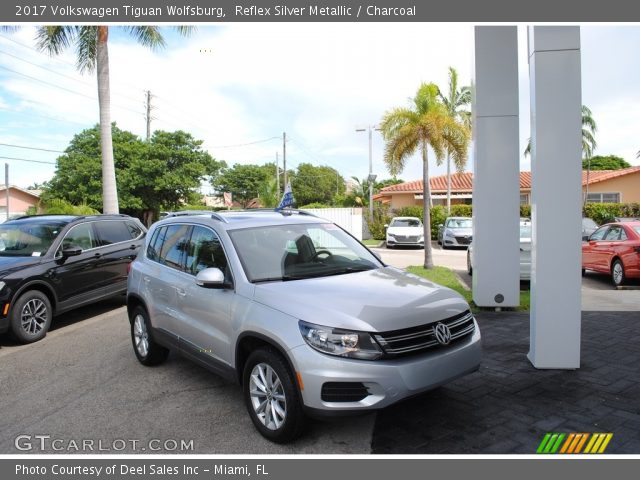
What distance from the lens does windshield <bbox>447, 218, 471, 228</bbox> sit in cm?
2199

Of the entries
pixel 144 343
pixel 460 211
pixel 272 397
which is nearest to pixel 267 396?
pixel 272 397

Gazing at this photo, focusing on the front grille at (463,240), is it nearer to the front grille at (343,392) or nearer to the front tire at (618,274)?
the front tire at (618,274)

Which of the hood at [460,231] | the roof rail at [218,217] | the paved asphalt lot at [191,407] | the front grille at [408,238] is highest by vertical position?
the roof rail at [218,217]

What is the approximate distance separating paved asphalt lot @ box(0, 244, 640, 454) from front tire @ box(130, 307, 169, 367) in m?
0.13

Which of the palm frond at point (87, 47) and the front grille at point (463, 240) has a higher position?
the palm frond at point (87, 47)

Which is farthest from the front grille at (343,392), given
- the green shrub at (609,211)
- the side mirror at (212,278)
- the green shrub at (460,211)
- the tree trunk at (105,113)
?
A: the green shrub at (609,211)

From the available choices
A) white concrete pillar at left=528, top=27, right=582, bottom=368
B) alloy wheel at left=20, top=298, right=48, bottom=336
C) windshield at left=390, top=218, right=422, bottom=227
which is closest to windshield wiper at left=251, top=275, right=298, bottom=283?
white concrete pillar at left=528, top=27, right=582, bottom=368

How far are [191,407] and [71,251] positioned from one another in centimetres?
469

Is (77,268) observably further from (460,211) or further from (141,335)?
A: (460,211)

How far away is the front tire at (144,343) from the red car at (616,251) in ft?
30.1

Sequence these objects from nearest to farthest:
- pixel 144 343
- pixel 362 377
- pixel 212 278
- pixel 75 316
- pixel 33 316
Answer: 1. pixel 362 377
2. pixel 212 278
3. pixel 144 343
4. pixel 33 316
5. pixel 75 316

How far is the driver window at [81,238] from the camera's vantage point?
8.11m

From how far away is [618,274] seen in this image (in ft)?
33.5

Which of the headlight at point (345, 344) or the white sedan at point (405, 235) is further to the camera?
the white sedan at point (405, 235)
